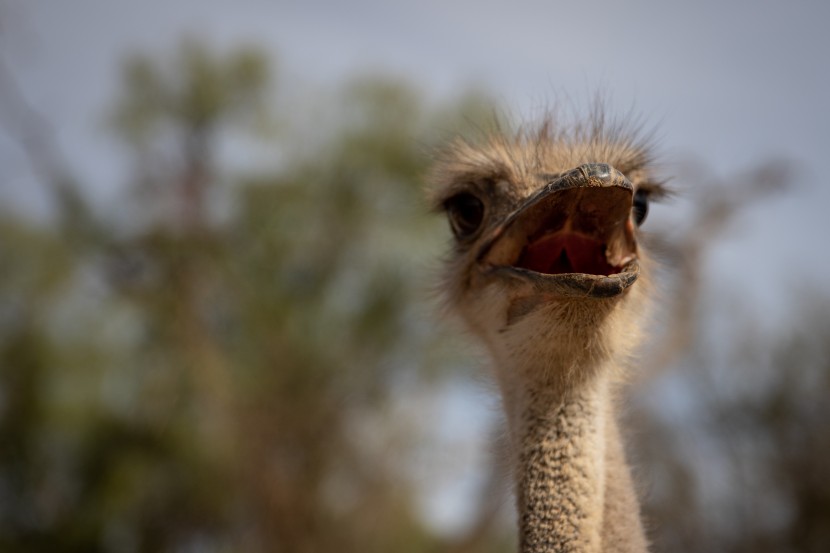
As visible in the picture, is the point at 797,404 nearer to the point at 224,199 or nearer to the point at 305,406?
the point at 305,406

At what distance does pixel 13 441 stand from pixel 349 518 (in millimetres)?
5489

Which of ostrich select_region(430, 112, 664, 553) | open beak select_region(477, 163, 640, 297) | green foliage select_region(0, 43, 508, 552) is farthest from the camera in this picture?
green foliage select_region(0, 43, 508, 552)

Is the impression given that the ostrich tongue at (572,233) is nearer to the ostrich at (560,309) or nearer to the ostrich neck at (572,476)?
the ostrich at (560,309)

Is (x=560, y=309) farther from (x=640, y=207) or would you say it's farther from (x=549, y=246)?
(x=640, y=207)

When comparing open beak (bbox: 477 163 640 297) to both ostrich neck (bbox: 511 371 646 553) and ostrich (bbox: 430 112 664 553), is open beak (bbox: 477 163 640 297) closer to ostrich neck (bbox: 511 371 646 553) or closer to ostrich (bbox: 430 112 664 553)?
ostrich (bbox: 430 112 664 553)

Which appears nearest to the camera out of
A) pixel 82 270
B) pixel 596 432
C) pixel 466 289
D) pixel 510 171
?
pixel 596 432

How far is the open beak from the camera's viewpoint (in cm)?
178

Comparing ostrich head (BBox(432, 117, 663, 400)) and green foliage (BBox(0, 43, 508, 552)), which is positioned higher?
green foliage (BBox(0, 43, 508, 552))

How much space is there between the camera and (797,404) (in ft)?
36.1

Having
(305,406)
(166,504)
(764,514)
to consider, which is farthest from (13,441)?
(764,514)

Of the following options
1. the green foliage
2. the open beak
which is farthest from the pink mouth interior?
the green foliage

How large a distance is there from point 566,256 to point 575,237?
0.09 meters

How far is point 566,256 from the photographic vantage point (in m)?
2.00

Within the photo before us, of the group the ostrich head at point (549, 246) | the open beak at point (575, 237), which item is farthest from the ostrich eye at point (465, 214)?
the open beak at point (575, 237)
